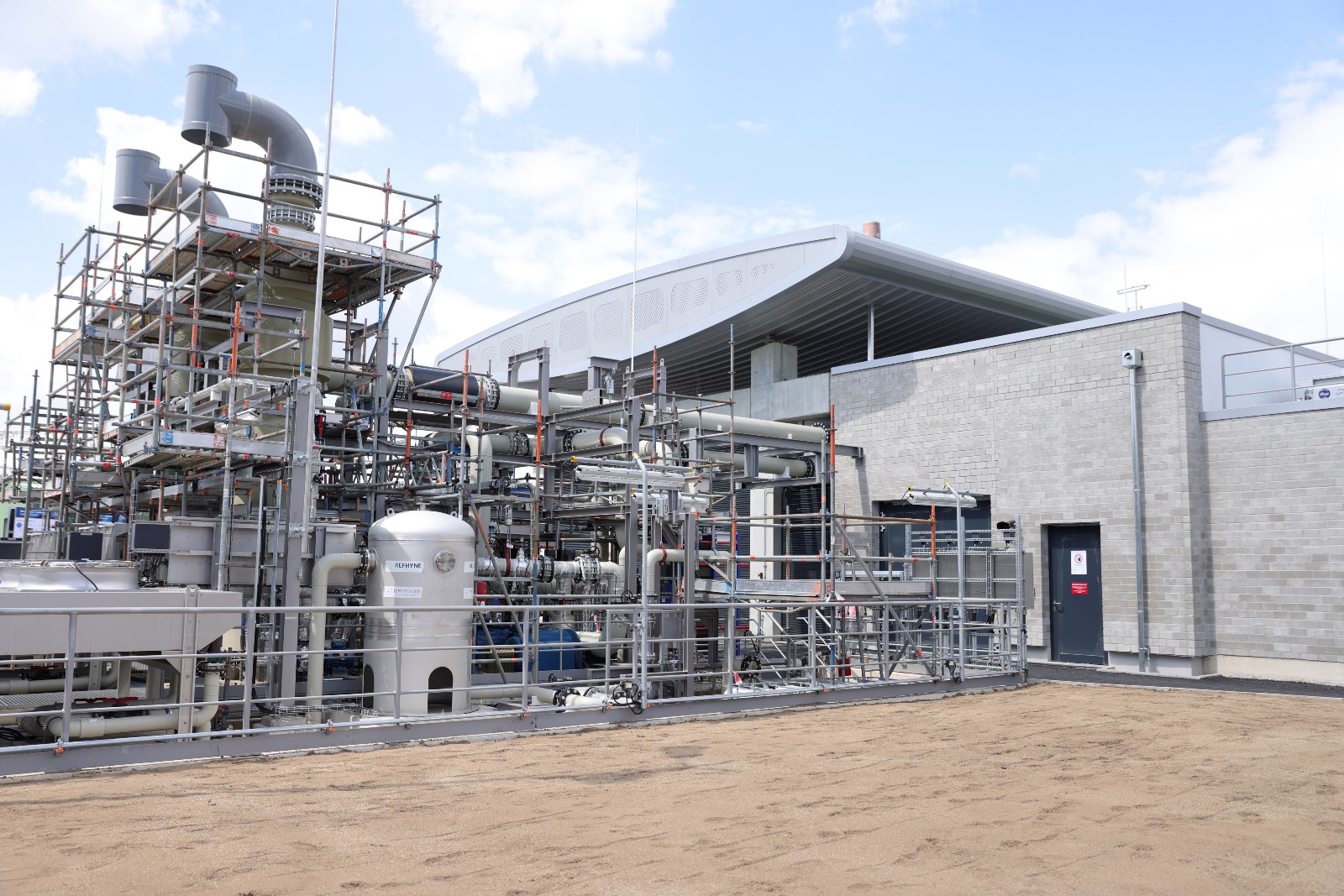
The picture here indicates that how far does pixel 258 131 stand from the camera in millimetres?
15125

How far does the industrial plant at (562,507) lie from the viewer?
11047 millimetres

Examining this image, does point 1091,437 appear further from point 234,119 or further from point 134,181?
point 134,181

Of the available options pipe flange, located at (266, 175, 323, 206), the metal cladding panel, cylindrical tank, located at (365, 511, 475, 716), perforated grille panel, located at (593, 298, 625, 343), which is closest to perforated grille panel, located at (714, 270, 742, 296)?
the metal cladding panel

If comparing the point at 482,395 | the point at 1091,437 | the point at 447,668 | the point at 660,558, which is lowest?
the point at 447,668

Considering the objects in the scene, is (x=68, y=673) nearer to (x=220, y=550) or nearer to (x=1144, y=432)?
(x=220, y=550)

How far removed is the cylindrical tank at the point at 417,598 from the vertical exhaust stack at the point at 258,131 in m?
5.29

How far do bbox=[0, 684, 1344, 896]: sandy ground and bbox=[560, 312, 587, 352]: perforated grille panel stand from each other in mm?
22181

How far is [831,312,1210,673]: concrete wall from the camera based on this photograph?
17906 millimetres

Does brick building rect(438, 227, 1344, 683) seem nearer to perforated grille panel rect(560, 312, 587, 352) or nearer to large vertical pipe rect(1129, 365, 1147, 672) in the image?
large vertical pipe rect(1129, 365, 1147, 672)

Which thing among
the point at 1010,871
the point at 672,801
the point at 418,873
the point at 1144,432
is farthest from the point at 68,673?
the point at 1144,432

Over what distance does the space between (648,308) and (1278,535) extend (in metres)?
16.6

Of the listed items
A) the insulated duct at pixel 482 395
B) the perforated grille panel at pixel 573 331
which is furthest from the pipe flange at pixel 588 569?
the perforated grille panel at pixel 573 331

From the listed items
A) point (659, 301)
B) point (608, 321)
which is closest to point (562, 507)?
point (659, 301)

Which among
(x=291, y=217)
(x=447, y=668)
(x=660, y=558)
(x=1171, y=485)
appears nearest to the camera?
(x=447, y=668)
